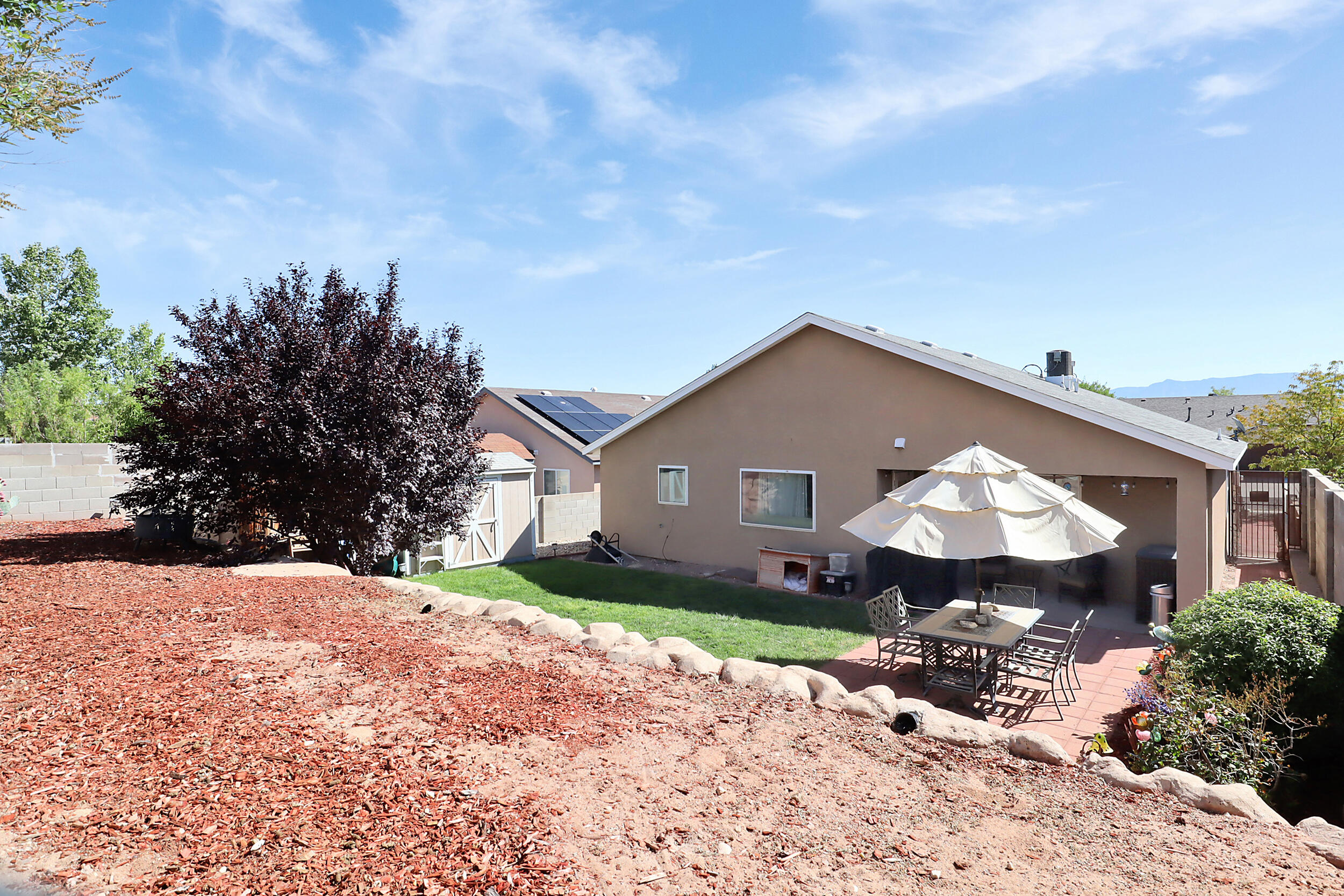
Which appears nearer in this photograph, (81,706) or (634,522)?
(81,706)

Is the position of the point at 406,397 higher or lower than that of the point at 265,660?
higher

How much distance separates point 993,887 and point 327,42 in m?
12.9

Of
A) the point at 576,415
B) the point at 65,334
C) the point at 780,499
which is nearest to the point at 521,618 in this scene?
the point at 780,499

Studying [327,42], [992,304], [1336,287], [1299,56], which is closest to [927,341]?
[992,304]

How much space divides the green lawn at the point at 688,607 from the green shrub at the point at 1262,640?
3.78 m

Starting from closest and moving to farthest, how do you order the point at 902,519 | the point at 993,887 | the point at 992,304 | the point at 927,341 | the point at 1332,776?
the point at 993,887 < the point at 1332,776 < the point at 902,519 < the point at 927,341 < the point at 992,304

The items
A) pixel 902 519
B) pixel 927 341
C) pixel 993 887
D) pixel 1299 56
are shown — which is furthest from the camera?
pixel 927 341

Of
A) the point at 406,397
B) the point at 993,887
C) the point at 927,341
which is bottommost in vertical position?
the point at 993,887

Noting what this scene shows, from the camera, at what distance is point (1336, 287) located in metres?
16.5

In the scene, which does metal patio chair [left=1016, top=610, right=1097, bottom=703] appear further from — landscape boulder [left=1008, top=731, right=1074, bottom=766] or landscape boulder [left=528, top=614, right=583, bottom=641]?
landscape boulder [left=528, top=614, right=583, bottom=641]

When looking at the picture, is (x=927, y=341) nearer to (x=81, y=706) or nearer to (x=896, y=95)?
(x=896, y=95)

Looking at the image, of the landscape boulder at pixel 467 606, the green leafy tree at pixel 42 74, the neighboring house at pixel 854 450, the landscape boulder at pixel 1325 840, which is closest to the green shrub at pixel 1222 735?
the landscape boulder at pixel 1325 840

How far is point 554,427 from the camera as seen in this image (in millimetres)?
21453

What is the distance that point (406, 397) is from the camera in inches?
364
